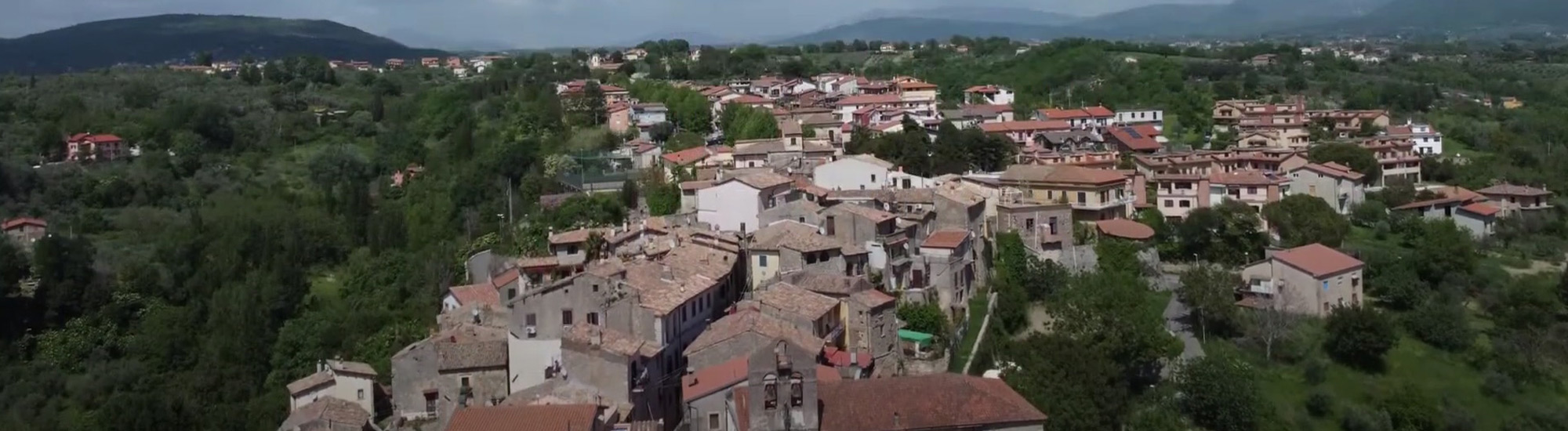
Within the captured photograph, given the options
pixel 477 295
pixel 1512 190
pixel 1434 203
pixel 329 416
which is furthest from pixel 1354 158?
pixel 329 416

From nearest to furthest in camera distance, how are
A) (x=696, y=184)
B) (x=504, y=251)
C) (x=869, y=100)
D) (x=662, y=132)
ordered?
(x=696, y=184) → (x=504, y=251) → (x=662, y=132) → (x=869, y=100)

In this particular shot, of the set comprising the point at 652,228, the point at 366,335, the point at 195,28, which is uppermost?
the point at 195,28

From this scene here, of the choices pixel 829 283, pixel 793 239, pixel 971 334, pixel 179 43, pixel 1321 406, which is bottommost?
pixel 1321 406

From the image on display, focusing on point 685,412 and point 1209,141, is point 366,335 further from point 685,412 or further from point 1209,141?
point 1209,141

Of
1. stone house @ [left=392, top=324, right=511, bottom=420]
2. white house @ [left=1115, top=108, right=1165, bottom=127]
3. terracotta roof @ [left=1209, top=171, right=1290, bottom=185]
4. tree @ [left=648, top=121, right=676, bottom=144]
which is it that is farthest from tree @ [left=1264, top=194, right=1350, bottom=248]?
stone house @ [left=392, top=324, right=511, bottom=420]

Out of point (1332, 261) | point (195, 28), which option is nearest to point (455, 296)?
point (1332, 261)

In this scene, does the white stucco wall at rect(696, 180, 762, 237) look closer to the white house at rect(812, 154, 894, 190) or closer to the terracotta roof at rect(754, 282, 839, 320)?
the white house at rect(812, 154, 894, 190)

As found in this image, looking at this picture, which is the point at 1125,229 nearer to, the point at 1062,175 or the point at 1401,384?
the point at 1062,175
